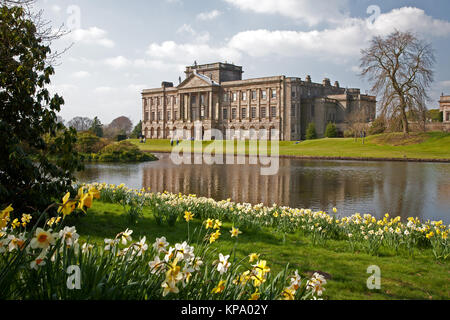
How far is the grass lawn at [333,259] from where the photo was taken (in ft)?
15.9

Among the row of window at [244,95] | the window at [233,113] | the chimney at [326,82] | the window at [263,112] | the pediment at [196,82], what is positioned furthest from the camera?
the chimney at [326,82]

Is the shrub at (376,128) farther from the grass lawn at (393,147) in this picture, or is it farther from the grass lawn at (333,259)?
the grass lawn at (333,259)

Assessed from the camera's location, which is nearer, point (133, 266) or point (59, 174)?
point (133, 266)

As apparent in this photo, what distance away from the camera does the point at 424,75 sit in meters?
42.7

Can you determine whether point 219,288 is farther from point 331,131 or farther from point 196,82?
point 196,82

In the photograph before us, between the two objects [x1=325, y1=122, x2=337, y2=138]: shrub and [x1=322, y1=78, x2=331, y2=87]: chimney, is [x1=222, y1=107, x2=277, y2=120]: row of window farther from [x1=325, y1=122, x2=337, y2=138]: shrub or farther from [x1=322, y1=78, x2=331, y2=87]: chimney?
[x1=322, y1=78, x2=331, y2=87]: chimney

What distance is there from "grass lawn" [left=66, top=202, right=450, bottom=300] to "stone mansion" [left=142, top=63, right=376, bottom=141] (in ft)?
205

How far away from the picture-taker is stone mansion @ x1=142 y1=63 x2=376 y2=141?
72.4 m

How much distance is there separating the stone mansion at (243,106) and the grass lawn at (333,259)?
6263cm

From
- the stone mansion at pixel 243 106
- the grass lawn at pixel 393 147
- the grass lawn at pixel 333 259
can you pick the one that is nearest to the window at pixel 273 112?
the stone mansion at pixel 243 106

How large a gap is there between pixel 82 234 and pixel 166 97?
8607cm

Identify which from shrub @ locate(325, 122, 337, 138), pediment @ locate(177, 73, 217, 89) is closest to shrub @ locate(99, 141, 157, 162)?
shrub @ locate(325, 122, 337, 138)
